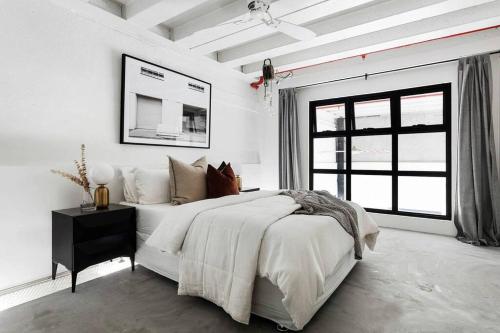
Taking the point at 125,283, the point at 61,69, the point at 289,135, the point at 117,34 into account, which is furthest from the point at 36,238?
the point at 289,135

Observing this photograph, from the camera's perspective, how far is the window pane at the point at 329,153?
481 centimetres

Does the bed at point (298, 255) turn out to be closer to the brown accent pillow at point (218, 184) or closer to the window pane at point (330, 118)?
the brown accent pillow at point (218, 184)

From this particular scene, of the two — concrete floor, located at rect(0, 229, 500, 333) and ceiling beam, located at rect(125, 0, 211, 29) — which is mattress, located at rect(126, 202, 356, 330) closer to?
concrete floor, located at rect(0, 229, 500, 333)

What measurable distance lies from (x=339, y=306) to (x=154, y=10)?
305 cm

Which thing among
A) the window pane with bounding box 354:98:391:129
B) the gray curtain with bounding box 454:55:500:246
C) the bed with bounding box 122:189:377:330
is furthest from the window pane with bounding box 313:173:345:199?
the bed with bounding box 122:189:377:330

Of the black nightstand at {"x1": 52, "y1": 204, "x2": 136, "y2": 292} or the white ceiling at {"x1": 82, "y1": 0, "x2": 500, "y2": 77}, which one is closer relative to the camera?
the black nightstand at {"x1": 52, "y1": 204, "x2": 136, "y2": 292}

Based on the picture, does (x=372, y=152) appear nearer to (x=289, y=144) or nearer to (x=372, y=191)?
(x=372, y=191)

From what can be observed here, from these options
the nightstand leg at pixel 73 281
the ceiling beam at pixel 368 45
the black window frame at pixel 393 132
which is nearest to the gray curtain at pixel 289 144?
the black window frame at pixel 393 132

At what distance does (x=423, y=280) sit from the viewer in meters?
2.41

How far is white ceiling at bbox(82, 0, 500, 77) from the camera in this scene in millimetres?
2682

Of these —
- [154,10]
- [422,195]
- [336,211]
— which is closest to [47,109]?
[154,10]

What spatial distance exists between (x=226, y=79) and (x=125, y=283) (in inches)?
134

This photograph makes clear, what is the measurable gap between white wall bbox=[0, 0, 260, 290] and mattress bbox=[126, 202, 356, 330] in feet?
2.44

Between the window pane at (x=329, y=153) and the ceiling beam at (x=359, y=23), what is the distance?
185 centimetres
